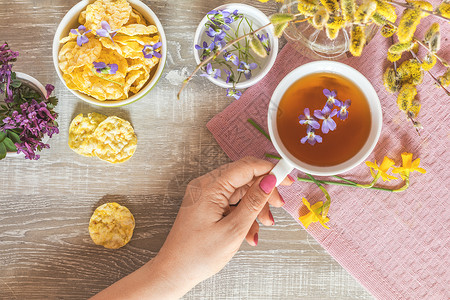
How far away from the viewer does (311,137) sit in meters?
0.74

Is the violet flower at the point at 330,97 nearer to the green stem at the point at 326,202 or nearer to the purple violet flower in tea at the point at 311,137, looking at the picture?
the purple violet flower in tea at the point at 311,137

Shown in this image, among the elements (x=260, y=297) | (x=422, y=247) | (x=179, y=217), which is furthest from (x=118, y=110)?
(x=422, y=247)

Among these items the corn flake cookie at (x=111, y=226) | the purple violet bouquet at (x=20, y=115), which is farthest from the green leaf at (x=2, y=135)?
the corn flake cookie at (x=111, y=226)

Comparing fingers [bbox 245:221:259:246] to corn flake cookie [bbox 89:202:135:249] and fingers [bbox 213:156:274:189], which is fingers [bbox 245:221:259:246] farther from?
corn flake cookie [bbox 89:202:135:249]

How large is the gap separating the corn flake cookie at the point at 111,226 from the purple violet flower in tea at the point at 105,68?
0.91 feet

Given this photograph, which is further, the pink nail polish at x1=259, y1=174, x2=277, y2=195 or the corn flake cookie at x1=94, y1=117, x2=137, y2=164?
the corn flake cookie at x1=94, y1=117, x2=137, y2=164

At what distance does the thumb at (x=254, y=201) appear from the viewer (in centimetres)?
68

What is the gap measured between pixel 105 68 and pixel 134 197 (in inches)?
11.1

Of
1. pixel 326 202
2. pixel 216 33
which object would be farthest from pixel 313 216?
pixel 216 33

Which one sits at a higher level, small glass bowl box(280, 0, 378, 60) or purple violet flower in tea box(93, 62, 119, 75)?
small glass bowl box(280, 0, 378, 60)

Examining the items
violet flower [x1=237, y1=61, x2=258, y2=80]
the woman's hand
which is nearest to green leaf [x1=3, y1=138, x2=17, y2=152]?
the woman's hand

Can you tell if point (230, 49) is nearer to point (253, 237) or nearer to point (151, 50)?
point (151, 50)

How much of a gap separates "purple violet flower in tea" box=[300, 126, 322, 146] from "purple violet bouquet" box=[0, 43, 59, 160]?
0.47 m

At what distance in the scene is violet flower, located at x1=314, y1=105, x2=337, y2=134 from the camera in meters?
0.72
